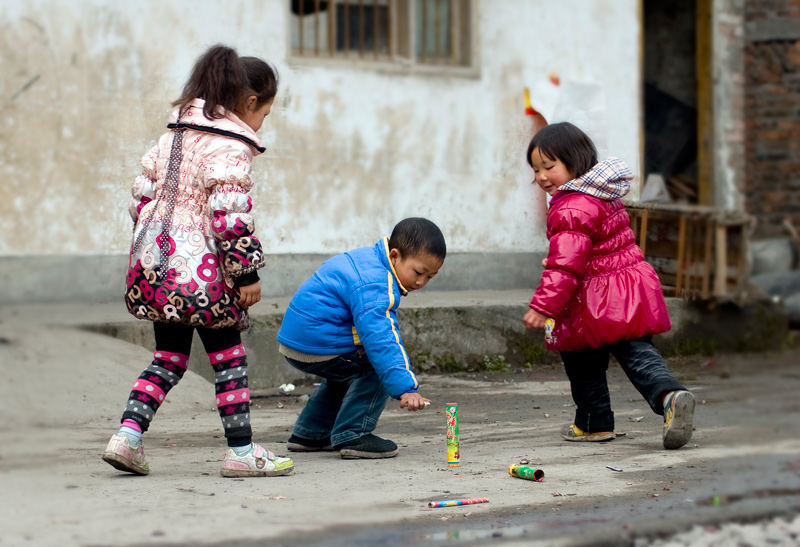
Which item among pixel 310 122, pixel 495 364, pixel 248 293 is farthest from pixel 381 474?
pixel 310 122

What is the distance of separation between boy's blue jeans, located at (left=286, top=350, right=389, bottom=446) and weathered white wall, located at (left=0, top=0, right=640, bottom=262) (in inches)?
127

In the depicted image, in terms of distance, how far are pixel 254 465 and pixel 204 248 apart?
0.80m

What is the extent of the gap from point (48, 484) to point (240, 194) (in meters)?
1.16

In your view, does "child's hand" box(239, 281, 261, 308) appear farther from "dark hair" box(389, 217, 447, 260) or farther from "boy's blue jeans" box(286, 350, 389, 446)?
Answer: "dark hair" box(389, 217, 447, 260)

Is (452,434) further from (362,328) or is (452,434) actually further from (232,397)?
(232,397)

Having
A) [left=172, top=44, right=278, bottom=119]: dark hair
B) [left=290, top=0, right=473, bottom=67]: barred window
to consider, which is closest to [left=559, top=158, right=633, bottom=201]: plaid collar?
[left=172, top=44, right=278, bottom=119]: dark hair

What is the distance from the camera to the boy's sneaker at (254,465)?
365 centimetres

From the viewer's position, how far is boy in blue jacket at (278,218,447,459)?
3822 millimetres

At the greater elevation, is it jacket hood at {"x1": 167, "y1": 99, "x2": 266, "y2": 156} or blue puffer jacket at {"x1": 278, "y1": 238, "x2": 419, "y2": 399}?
jacket hood at {"x1": 167, "y1": 99, "x2": 266, "y2": 156}

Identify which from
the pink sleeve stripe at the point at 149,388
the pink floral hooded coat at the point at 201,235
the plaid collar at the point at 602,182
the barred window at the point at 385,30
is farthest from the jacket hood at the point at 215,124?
the barred window at the point at 385,30

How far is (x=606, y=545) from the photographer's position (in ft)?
9.10

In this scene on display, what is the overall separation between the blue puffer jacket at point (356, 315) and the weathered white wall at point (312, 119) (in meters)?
3.34

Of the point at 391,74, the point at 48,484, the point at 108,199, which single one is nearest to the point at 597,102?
the point at 391,74

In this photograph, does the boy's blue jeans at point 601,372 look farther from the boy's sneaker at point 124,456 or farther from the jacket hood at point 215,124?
the boy's sneaker at point 124,456
